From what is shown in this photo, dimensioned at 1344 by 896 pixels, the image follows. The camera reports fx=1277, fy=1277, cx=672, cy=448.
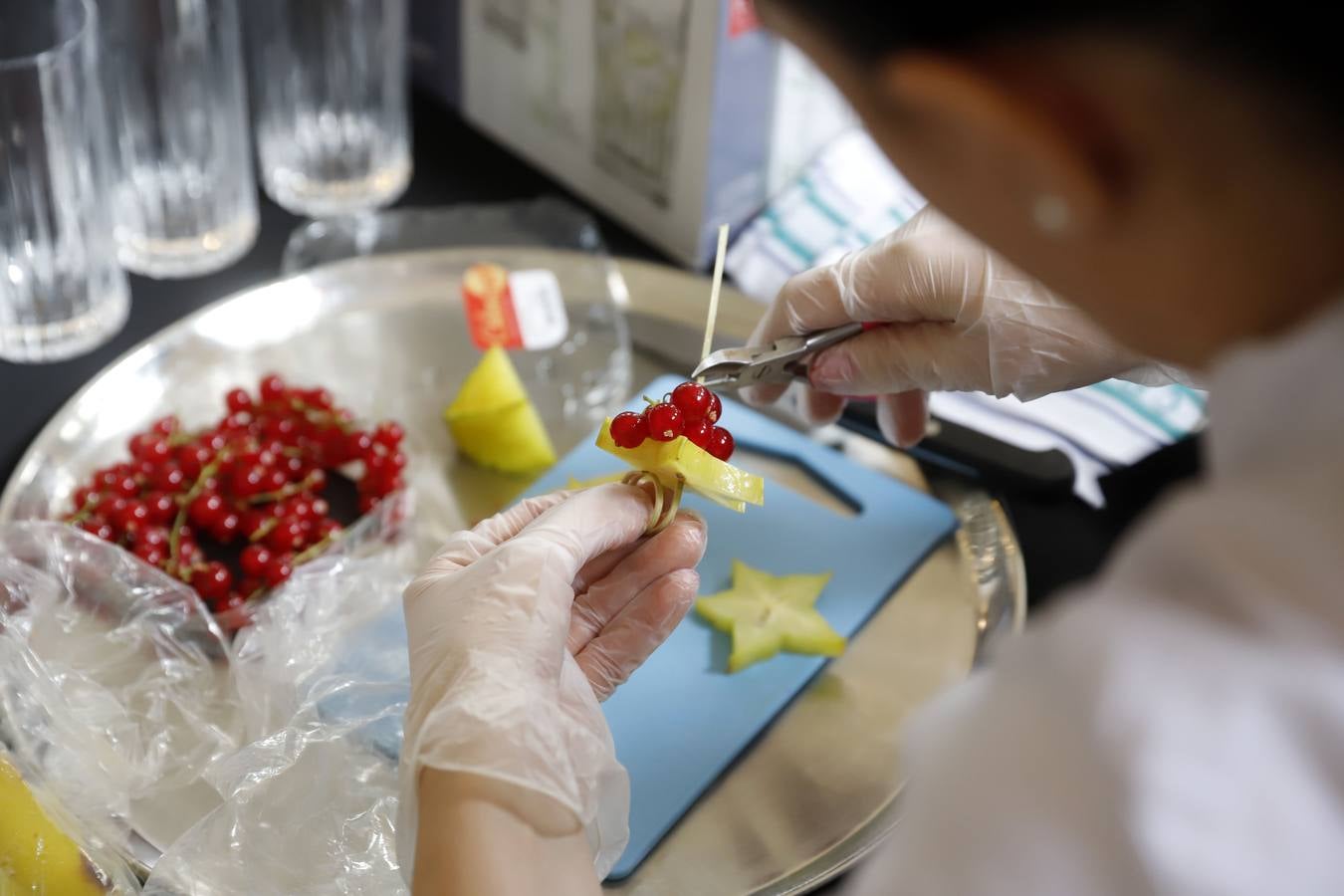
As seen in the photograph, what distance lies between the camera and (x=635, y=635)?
0.82 metres

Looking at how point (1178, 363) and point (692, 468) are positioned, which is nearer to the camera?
point (1178, 363)

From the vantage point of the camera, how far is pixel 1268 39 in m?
0.41

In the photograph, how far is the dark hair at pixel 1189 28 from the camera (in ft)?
1.34

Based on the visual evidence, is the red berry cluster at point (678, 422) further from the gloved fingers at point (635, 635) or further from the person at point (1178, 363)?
the person at point (1178, 363)

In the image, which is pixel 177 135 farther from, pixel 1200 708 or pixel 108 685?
pixel 1200 708

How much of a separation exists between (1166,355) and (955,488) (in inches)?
24.9

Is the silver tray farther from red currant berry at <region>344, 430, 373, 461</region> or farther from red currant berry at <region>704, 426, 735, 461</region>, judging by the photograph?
red currant berry at <region>704, 426, 735, 461</region>

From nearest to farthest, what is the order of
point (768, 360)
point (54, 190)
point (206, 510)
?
point (768, 360) → point (206, 510) → point (54, 190)

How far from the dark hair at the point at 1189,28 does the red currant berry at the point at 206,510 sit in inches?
29.4

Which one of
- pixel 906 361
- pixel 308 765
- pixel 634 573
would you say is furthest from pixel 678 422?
pixel 308 765

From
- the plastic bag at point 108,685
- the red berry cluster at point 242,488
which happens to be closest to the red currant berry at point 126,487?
the red berry cluster at point 242,488

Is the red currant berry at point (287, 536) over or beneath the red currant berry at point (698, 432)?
beneath

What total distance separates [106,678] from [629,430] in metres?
0.41

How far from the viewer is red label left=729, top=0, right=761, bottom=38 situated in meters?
1.20
